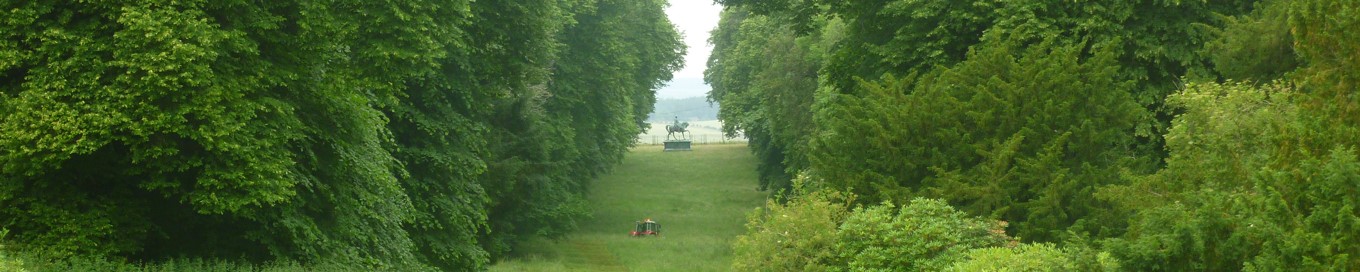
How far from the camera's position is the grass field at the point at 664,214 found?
45562 millimetres

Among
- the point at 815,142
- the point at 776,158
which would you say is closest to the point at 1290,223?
the point at 815,142

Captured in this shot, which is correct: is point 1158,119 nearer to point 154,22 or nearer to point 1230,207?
point 1230,207

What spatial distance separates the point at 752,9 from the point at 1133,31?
29.4ft

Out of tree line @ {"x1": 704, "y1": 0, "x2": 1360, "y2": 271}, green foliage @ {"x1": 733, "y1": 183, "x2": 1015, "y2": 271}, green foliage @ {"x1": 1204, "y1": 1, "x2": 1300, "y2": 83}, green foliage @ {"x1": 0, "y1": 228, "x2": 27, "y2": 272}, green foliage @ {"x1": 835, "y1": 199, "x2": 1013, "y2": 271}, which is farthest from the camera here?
green foliage @ {"x1": 1204, "y1": 1, "x2": 1300, "y2": 83}

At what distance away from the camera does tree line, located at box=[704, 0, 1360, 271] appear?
550 inches

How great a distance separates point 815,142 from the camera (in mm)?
38812

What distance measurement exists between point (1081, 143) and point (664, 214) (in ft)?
129

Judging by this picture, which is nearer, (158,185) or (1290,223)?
(1290,223)

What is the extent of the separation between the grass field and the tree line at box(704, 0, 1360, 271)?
10903 mm

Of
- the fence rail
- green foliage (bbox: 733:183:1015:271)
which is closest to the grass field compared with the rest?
the fence rail

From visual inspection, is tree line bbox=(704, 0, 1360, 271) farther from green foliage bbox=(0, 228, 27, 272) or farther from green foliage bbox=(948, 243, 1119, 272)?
green foliage bbox=(0, 228, 27, 272)

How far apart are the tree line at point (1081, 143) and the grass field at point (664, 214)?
1090 centimetres

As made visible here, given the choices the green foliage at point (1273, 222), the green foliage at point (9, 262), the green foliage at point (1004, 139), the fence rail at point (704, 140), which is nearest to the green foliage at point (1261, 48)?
the green foliage at point (1004, 139)

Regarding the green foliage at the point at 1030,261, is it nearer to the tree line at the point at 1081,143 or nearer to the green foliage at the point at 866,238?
the tree line at the point at 1081,143
